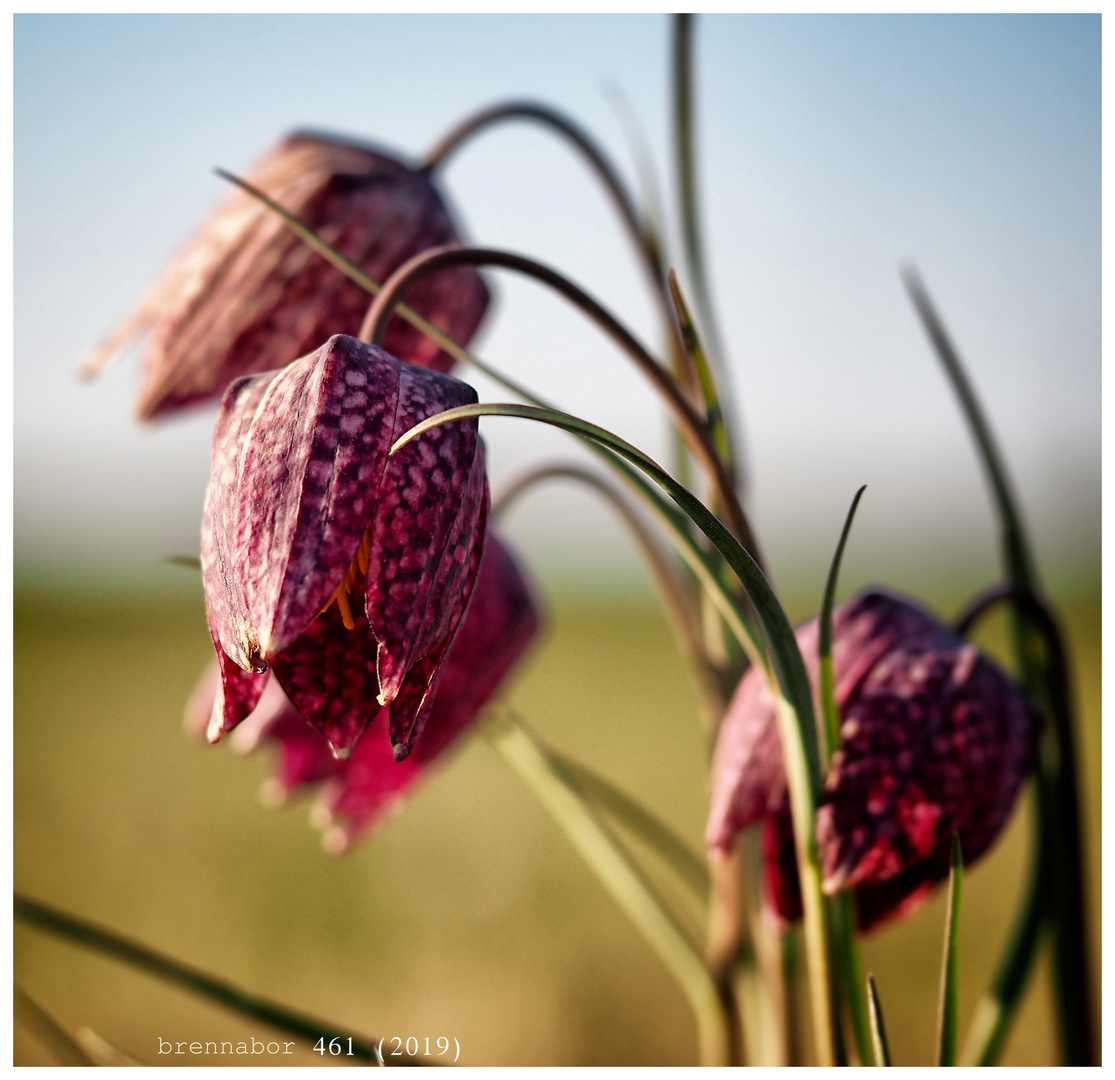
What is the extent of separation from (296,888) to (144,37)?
1.39 meters

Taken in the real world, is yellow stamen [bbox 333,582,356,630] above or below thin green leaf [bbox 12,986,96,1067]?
above

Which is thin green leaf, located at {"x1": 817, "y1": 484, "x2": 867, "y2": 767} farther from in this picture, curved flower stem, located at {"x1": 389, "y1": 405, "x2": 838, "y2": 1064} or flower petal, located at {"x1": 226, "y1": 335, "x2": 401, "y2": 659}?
flower petal, located at {"x1": 226, "y1": 335, "x2": 401, "y2": 659}

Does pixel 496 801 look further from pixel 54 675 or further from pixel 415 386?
pixel 415 386

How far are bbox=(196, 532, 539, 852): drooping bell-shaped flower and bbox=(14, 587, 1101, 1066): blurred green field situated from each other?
179 millimetres

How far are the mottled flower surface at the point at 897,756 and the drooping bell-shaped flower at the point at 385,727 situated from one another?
0.18 m

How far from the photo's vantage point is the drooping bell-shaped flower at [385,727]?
631 millimetres

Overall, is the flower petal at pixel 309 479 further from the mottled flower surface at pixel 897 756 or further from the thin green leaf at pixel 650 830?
the thin green leaf at pixel 650 830

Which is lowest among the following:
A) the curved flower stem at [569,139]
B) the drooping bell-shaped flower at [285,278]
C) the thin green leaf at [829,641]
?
the thin green leaf at [829,641]

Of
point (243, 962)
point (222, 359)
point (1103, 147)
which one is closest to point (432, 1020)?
point (243, 962)

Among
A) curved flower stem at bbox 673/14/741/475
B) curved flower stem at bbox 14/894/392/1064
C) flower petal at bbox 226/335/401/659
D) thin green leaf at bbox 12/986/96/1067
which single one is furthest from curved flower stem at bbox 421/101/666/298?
thin green leaf at bbox 12/986/96/1067

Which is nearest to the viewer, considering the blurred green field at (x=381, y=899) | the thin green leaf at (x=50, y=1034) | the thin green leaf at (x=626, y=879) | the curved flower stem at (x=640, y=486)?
the curved flower stem at (x=640, y=486)

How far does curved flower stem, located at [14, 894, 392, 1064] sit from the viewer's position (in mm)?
524

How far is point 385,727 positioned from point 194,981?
204 mm

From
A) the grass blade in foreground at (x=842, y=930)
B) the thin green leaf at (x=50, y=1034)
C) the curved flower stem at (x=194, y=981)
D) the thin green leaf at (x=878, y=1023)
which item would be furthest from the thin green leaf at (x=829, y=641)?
the thin green leaf at (x=50, y=1034)
